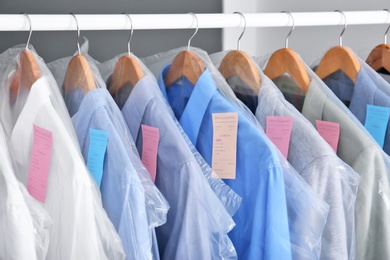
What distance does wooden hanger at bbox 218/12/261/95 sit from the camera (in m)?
1.46

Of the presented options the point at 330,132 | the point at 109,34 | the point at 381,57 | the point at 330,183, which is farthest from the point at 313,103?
the point at 109,34

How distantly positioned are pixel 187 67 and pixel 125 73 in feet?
0.45

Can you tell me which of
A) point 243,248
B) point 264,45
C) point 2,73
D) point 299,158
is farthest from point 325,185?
point 264,45

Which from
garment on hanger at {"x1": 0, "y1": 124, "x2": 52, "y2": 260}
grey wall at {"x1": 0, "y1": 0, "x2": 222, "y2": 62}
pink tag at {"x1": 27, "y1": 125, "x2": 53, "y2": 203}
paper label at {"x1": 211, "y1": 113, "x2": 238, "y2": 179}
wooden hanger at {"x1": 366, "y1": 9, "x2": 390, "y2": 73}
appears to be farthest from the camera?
grey wall at {"x1": 0, "y1": 0, "x2": 222, "y2": 62}

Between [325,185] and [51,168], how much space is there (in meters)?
0.52

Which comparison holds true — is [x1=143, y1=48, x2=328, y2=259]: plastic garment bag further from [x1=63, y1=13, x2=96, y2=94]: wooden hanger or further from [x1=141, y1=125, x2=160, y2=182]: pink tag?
[x1=63, y1=13, x2=96, y2=94]: wooden hanger

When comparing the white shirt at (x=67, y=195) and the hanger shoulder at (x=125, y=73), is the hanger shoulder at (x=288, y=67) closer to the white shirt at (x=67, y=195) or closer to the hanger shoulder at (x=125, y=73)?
the hanger shoulder at (x=125, y=73)

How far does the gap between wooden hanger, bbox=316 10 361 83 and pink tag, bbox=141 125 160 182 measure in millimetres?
501

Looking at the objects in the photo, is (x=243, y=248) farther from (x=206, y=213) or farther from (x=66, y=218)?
(x=66, y=218)

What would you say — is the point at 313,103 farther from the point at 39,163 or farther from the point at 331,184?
the point at 39,163

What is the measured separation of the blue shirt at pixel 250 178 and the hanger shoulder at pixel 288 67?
0.21 m

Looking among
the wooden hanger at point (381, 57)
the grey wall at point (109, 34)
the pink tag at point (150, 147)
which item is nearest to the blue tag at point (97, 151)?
the pink tag at point (150, 147)

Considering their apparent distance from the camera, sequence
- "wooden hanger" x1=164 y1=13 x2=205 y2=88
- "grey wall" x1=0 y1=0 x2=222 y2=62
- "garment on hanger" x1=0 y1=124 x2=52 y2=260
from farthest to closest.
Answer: "grey wall" x1=0 y1=0 x2=222 y2=62 → "wooden hanger" x1=164 y1=13 x2=205 y2=88 → "garment on hanger" x1=0 y1=124 x2=52 y2=260

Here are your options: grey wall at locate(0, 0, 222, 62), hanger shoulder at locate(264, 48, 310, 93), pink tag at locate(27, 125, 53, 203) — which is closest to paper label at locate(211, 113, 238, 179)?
hanger shoulder at locate(264, 48, 310, 93)
